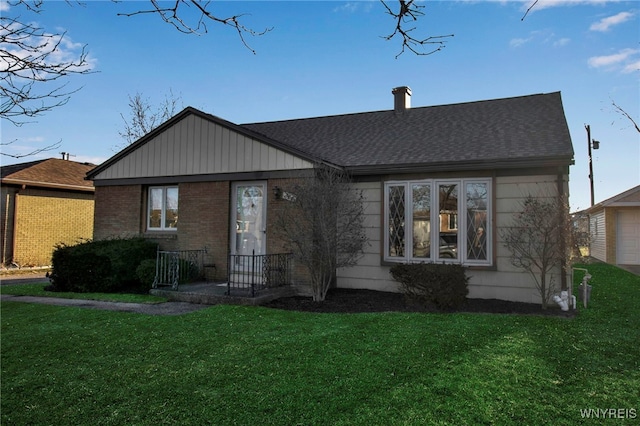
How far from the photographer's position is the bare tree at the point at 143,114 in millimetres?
27562

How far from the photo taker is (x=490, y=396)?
150 inches

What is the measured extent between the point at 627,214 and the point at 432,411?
21.1m

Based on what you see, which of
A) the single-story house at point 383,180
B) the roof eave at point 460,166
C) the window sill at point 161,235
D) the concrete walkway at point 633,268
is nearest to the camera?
the roof eave at point 460,166

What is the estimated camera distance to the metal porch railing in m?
9.55

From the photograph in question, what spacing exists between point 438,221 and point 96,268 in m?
8.29

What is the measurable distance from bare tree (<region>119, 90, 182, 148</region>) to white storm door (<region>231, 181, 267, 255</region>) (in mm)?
19937

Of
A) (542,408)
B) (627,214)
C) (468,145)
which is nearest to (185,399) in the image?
(542,408)

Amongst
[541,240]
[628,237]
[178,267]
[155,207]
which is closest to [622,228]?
[628,237]

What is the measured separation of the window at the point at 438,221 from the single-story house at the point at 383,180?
0.07 ft

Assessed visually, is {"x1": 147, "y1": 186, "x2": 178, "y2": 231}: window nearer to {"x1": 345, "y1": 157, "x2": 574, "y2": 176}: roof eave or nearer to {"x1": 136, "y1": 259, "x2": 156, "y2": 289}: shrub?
{"x1": 136, "y1": 259, "x2": 156, "y2": 289}: shrub

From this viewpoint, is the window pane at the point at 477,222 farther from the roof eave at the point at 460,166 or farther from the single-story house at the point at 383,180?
the roof eave at the point at 460,166

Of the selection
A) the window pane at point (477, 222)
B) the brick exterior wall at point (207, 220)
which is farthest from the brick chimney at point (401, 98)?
the brick exterior wall at point (207, 220)

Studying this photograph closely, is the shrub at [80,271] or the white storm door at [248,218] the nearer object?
the shrub at [80,271]

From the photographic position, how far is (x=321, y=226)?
8.34 meters
